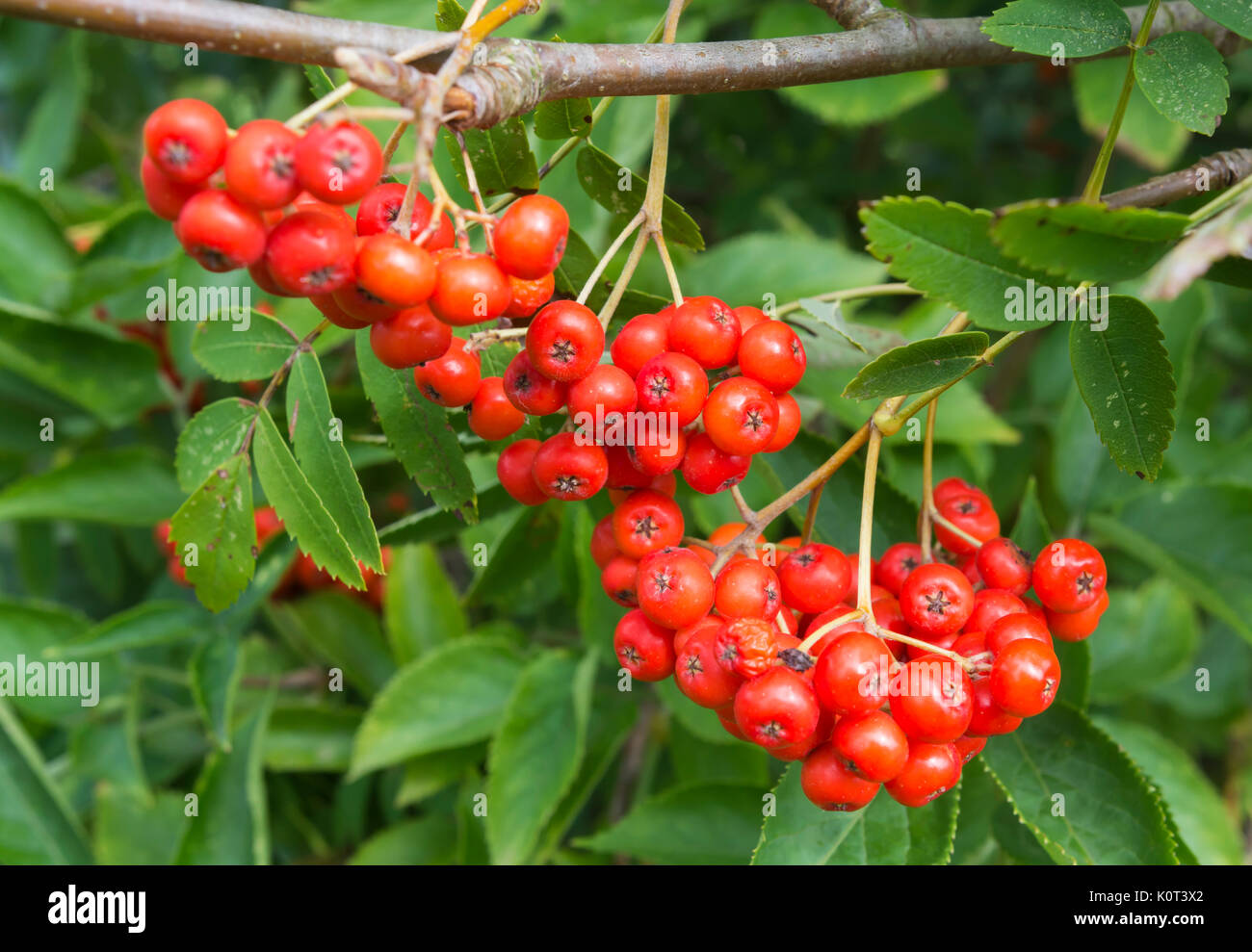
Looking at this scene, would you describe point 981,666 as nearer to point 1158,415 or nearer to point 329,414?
point 1158,415

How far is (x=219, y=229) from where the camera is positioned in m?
0.97

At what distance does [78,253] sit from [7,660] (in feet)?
3.60

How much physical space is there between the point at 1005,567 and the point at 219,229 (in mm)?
1106

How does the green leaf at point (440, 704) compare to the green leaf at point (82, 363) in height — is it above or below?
below

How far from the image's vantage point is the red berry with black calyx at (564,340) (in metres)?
1.14

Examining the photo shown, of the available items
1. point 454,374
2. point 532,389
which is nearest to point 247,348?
point 454,374

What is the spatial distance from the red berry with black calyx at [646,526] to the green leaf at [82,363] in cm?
175

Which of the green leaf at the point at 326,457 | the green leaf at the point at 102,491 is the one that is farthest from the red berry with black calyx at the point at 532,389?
the green leaf at the point at 102,491

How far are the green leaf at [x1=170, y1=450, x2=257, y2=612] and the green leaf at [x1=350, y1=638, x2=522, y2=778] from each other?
915 millimetres

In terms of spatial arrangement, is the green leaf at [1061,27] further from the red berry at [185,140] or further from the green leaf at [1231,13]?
the red berry at [185,140]

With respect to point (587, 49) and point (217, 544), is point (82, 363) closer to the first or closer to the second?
point (217, 544)

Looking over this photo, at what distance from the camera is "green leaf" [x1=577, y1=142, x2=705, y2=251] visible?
1.40 metres

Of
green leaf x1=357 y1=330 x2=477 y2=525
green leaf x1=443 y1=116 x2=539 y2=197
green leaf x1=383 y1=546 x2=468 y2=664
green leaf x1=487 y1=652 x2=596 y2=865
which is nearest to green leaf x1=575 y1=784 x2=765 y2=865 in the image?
green leaf x1=487 y1=652 x2=596 y2=865

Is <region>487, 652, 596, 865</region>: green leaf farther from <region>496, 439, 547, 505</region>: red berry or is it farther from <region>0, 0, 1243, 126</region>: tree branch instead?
<region>0, 0, 1243, 126</region>: tree branch
